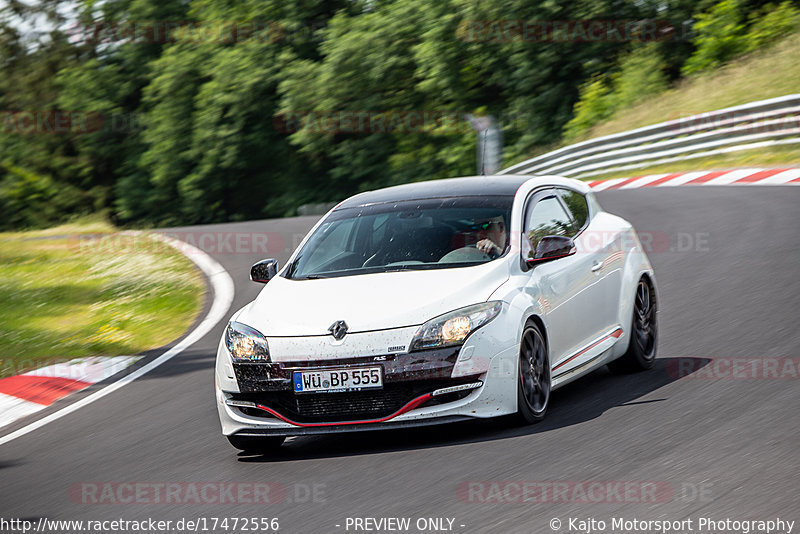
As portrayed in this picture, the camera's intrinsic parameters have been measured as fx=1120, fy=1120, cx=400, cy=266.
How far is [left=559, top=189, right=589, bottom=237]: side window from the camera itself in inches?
309

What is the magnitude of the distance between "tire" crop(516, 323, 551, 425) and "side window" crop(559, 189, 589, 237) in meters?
1.45

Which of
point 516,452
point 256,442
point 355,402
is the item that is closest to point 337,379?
point 355,402

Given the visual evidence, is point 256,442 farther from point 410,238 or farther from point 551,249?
point 551,249

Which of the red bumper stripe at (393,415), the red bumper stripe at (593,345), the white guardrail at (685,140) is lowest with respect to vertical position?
the white guardrail at (685,140)

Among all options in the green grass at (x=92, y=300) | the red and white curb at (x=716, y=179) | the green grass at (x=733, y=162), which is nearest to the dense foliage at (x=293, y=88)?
the green grass at (x=733, y=162)

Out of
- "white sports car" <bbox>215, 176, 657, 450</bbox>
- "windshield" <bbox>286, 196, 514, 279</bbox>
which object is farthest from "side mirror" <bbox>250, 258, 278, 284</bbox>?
"windshield" <bbox>286, 196, 514, 279</bbox>

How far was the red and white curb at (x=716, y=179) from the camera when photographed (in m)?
17.2

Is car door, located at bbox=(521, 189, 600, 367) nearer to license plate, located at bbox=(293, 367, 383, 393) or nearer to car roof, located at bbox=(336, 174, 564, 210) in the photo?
car roof, located at bbox=(336, 174, 564, 210)

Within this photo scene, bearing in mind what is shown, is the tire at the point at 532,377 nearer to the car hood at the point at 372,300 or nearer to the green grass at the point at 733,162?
the car hood at the point at 372,300

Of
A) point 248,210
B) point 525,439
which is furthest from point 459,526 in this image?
point 248,210

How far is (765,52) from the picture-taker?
1210 inches

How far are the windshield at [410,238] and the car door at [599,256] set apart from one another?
2.56ft

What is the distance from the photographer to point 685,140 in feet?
79.2

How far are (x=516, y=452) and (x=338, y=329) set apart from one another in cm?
115
